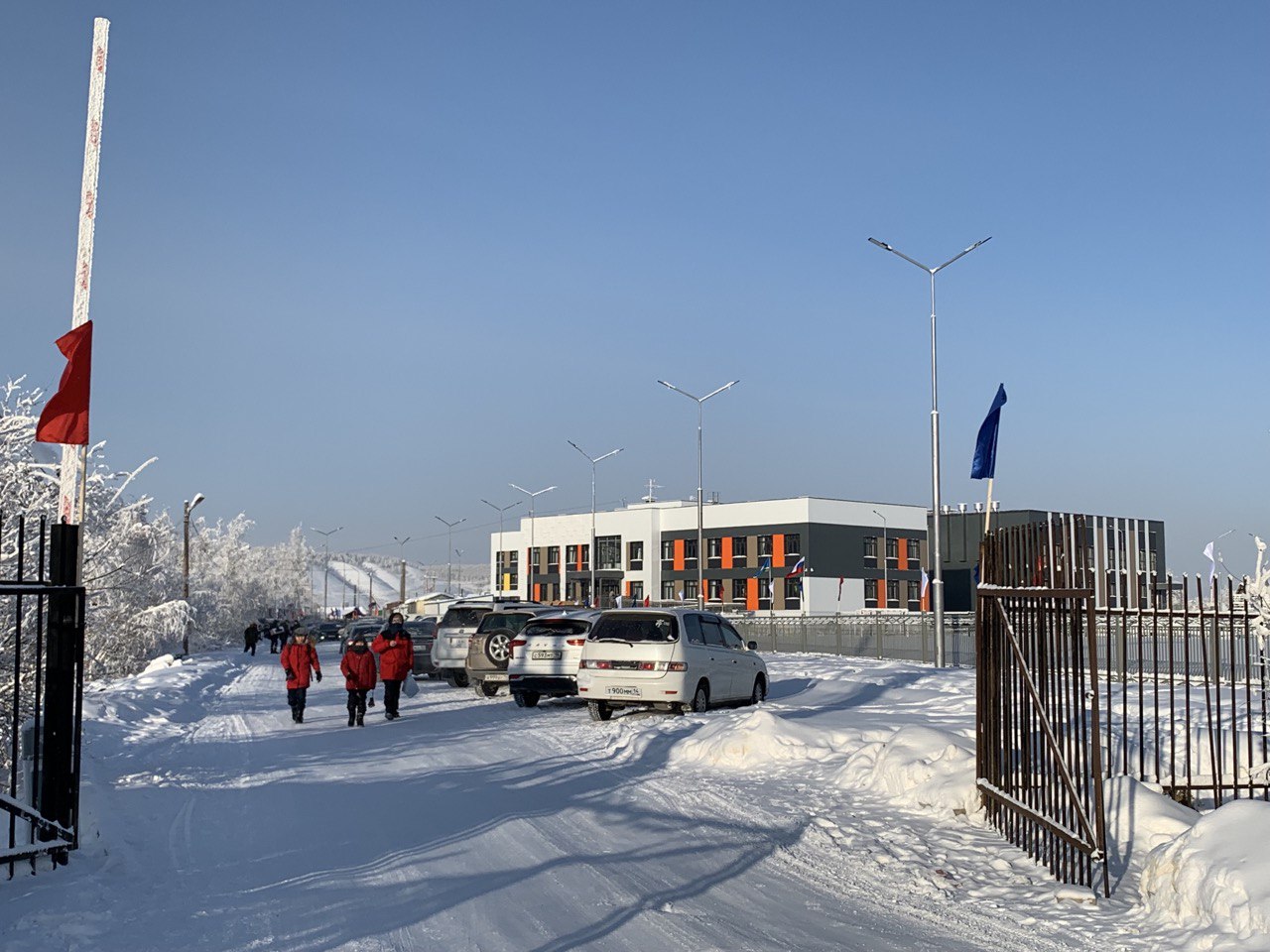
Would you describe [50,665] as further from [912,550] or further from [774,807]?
[912,550]

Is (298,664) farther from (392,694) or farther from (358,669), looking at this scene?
(392,694)

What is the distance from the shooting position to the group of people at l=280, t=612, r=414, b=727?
19484 millimetres

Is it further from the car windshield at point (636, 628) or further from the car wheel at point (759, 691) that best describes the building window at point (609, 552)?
the car windshield at point (636, 628)

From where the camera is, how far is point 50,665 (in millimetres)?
8938

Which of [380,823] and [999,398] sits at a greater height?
[999,398]

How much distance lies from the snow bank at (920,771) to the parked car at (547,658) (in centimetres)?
856

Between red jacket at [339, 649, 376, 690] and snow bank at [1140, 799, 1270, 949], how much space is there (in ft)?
43.7

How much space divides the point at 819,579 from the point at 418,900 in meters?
90.3

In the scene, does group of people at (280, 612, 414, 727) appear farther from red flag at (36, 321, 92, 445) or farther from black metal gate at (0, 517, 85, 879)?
black metal gate at (0, 517, 85, 879)

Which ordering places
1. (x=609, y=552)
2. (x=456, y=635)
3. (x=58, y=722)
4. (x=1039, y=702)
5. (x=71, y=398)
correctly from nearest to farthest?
(x=58, y=722) < (x=1039, y=702) < (x=71, y=398) < (x=456, y=635) < (x=609, y=552)

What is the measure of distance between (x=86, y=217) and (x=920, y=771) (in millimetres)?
9061

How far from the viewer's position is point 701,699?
20.1 metres

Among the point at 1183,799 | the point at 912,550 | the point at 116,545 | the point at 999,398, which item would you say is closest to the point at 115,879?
the point at 1183,799

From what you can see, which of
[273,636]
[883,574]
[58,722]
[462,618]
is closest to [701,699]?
[462,618]
